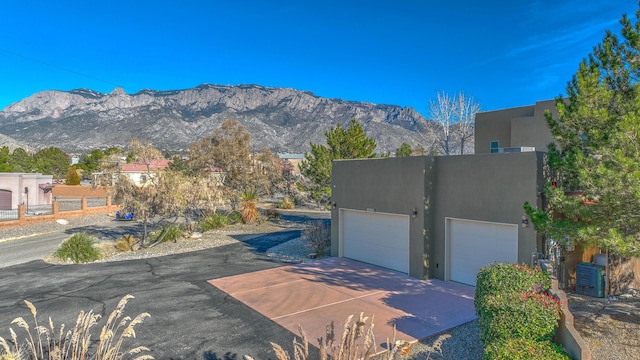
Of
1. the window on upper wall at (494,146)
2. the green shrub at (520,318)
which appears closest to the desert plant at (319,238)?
the window on upper wall at (494,146)

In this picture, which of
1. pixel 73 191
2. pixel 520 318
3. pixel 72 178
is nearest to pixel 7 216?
pixel 73 191

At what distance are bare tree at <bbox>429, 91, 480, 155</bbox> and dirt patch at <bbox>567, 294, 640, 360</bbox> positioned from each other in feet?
73.3

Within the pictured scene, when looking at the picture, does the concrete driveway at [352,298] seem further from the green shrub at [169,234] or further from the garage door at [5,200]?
the garage door at [5,200]

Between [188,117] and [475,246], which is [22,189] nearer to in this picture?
[475,246]

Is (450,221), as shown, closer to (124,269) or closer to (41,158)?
(124,269)

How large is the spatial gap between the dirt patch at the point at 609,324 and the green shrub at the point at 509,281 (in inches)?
53.7

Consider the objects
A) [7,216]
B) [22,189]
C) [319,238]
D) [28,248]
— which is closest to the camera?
[319,238]

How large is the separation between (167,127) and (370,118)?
56.1m

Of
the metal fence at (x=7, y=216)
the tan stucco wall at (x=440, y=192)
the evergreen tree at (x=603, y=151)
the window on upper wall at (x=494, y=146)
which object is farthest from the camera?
the metal fence at (x=7, y=216)

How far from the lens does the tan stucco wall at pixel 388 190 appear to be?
41.3ft

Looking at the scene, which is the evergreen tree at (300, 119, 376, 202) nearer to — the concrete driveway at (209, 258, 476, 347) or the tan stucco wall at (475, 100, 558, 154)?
the tan stucco wall at (475, 100, 558, 154)

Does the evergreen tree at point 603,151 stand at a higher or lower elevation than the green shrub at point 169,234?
higher

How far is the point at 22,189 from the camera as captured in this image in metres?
35.6

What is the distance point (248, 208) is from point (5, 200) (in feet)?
79.5
